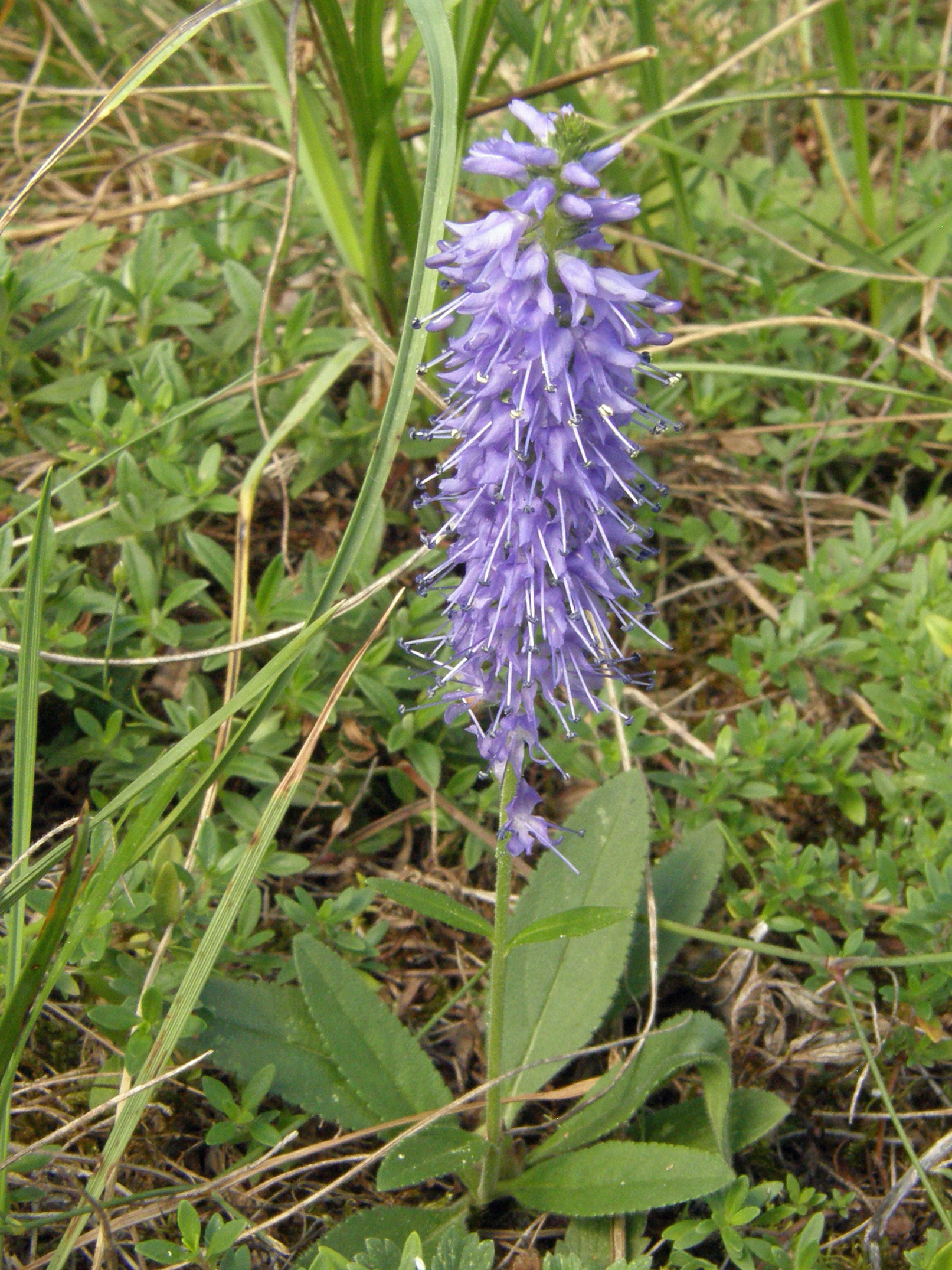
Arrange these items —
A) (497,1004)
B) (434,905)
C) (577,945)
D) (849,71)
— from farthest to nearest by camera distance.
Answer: (849,71) → (577,945) → (497,1004) → (434,905)

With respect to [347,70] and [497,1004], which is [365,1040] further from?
[347,70]

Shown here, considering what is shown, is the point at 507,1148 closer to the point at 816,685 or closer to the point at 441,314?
the point at 816,685

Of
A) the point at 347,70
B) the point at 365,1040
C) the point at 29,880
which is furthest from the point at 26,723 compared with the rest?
the point at 347,70

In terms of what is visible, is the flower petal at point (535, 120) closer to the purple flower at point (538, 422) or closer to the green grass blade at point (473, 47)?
the purple flower at point (538, 422)

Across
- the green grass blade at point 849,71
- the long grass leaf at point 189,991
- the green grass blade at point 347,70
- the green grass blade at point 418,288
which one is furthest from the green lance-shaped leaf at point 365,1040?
the green grass blade at point 849,71

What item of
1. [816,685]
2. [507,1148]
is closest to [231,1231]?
[507,1148]

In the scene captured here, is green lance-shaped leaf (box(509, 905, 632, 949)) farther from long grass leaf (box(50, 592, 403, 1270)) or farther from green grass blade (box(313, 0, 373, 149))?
green grass blade (box(313, 0, 373, 149))
